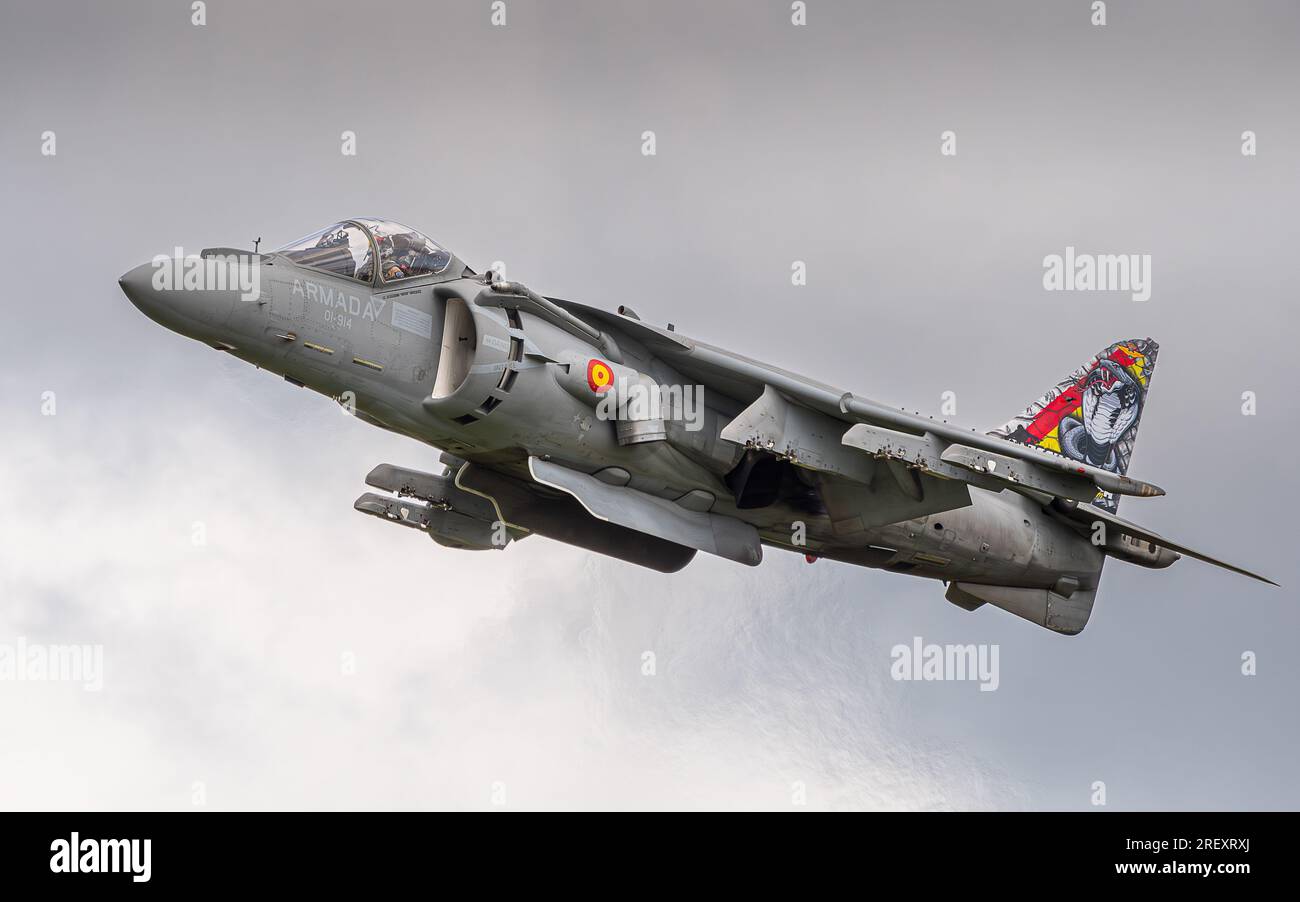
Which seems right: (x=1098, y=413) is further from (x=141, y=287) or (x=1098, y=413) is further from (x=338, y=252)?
(x=141, y=287)

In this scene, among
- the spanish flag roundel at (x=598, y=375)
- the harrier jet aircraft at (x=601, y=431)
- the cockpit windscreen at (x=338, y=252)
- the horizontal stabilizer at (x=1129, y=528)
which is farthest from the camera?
the horizontal stabilizer at (x=1129, y=528)

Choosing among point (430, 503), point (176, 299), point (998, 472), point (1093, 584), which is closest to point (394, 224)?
point (176, 299)

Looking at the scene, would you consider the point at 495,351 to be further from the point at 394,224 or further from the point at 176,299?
the point at 176,299

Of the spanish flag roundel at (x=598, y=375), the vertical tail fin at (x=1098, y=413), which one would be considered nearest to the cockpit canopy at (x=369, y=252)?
the spanish flag roundel at (x=598, y=375)

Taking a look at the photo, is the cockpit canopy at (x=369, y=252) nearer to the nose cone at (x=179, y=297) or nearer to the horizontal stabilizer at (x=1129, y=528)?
the nose cone at (x=179, y=297)

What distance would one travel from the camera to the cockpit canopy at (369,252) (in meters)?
15.7

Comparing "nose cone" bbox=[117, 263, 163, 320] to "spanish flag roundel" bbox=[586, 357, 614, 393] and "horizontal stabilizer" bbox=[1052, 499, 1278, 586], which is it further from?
"horizontal stabilizer" bbox=[1052, 499, 1278, 586]

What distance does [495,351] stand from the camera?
15922 millimetres

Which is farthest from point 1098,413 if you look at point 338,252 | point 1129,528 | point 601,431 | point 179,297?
point 179,297

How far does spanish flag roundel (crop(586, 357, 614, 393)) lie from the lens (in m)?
16.4

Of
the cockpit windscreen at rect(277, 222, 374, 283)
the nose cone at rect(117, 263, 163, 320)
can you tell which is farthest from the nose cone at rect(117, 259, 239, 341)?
the cockpit windscreen at rect(277, 222, 374, 283)

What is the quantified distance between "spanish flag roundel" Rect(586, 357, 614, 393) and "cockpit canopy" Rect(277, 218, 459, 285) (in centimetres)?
172

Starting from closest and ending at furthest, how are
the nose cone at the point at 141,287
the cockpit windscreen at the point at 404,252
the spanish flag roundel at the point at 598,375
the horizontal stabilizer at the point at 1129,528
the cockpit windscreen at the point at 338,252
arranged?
1. the nose cone at the point at 141,287
2. the cockpit windscreen at the point at 338,252
3. the cockpit windscreen at the point at 404,252
4. the spanish flag roundel at the point at 598,375
5. the horizontal stabilizer at the point at 1129,528

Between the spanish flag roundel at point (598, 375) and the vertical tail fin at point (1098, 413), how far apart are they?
6.67m
